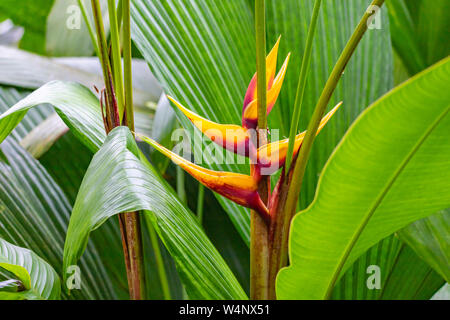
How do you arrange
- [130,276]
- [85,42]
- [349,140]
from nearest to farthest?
[349,140] → [130,276] → [85,42]

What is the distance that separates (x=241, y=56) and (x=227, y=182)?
0.74 feet

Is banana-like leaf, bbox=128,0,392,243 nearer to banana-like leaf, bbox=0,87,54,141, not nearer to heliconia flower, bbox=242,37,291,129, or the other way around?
heliconia flower, bbox=242,37,291,129

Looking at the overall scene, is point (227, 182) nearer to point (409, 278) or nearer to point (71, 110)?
point (71, 110)

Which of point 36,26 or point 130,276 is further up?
point 36,26

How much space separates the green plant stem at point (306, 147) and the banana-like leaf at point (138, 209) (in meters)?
0.05

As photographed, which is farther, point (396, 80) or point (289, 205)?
point (396, 80)

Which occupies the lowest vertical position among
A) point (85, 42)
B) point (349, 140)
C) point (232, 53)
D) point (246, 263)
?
point (246, 263)

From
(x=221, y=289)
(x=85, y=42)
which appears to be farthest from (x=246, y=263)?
(x=85, y=42)

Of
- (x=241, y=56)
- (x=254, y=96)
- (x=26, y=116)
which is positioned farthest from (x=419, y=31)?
(x=26, y=116)

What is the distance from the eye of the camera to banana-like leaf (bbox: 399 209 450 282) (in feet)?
1.24

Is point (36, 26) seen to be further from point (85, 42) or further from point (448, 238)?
point (448, 238)

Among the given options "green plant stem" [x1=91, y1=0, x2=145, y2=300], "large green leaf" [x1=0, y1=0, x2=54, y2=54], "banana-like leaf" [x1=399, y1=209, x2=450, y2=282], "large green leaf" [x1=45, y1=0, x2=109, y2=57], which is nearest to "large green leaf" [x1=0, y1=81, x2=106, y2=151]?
"green plant stem" [x1=91, y1=0, x2=145, y2=300]
